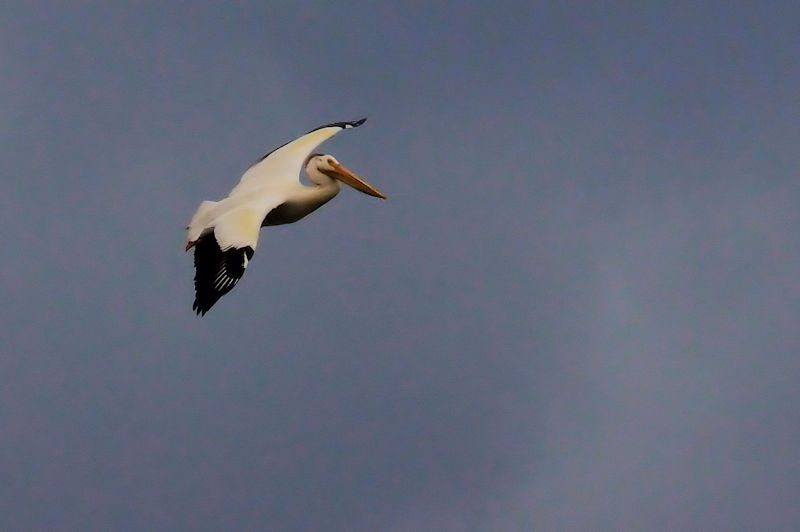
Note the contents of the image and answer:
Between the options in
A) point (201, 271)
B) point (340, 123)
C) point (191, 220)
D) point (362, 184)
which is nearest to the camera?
point (201, 271)

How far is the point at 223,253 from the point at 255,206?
1400 millimetres

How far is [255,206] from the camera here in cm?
2227

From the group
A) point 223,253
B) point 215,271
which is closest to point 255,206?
point 223,253

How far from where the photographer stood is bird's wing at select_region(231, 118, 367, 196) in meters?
24.1

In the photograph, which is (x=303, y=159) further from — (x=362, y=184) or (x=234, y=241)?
(x=234, y=241)

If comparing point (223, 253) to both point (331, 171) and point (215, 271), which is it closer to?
point (215, 271)

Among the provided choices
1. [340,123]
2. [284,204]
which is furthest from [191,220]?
[340,123]

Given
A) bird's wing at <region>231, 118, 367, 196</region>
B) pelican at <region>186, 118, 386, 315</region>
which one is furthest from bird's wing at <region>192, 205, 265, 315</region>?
bird's wing at <region>231, 118, 367, 196</region>

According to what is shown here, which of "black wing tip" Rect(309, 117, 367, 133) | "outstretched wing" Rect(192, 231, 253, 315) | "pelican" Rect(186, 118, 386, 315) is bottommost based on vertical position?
"outstretched wing" Rect(192, 231, 253, 315)

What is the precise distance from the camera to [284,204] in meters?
23.5

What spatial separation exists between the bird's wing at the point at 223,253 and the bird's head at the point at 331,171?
7.71ft

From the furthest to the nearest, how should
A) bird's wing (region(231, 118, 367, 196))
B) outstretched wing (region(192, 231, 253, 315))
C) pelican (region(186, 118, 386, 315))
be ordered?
bird's wing (region(231, 118, 367, 196))
pelican (region(186, 118, 386, 315))
outstretched wing (region(192, 231, 253, 315))

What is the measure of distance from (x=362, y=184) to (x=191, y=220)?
9.51 feet

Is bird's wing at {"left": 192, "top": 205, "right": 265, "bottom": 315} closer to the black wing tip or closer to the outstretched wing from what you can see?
the outstretched wing
